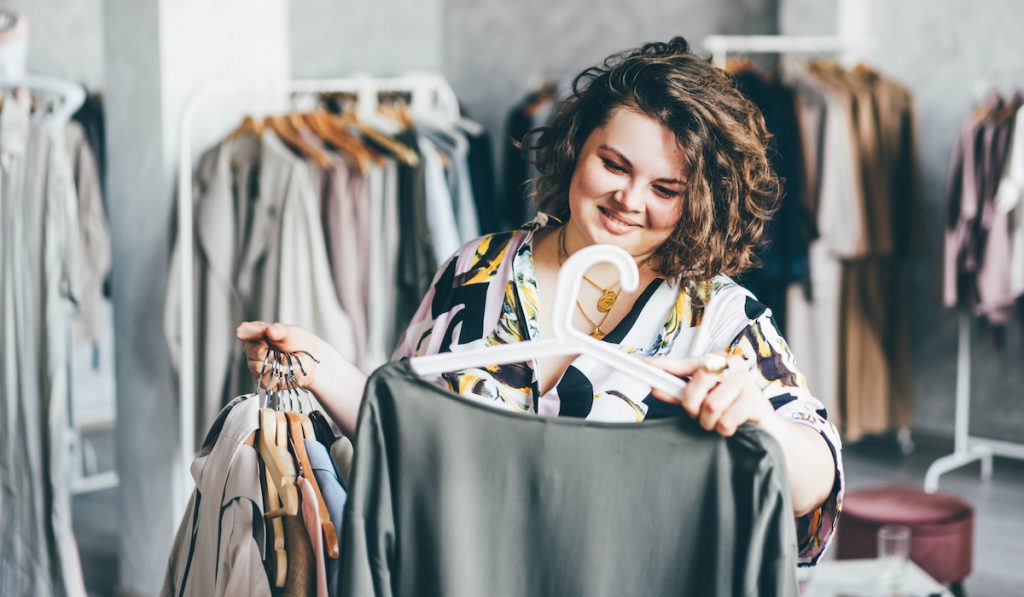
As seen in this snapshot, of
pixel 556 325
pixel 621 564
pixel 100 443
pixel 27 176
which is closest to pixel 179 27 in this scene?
pixel 27 176

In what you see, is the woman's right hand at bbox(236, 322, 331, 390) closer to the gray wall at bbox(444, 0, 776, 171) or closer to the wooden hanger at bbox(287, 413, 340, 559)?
the wooden hanger at bbox(287, 413, 340, 559)

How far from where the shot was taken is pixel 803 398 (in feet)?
4.48

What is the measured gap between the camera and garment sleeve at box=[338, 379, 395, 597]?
1.19 meters

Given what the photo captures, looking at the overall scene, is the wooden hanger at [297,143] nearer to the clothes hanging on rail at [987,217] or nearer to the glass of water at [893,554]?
the glass of water at [893,554]

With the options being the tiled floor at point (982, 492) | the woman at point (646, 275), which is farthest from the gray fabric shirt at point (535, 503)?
the tiled floor at point (982, 492)

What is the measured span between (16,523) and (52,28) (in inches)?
110

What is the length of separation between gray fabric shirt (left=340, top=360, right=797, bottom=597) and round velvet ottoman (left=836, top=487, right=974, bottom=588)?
156 cm

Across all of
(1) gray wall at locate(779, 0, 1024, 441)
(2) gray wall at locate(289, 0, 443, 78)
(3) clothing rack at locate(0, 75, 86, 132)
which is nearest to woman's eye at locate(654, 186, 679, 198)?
(3) clothing rack at locate(0, 75, 86, 132)

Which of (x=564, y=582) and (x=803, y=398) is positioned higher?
(x=803, y=398)

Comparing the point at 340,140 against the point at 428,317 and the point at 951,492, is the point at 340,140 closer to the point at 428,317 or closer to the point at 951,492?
the point at 428,317

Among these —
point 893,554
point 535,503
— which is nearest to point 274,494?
point 535,503

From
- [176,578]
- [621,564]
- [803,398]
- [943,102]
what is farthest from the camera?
[943,102]

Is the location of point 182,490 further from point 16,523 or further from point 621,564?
point 621,564

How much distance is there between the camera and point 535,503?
4.02 ft
